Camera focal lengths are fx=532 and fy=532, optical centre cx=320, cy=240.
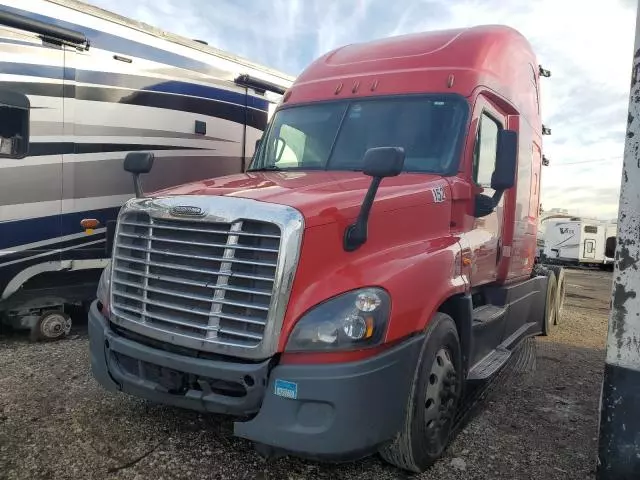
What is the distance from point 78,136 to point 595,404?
18.9 ft

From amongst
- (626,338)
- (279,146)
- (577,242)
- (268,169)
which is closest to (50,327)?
(268,169)

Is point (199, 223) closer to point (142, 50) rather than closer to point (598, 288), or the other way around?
point (142, 50)

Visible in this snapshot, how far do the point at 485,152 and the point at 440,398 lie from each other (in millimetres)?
2066

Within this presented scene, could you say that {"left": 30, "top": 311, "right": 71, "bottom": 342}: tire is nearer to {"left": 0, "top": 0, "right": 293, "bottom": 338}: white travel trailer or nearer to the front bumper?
{"left": 0, "top": 0, "right": 293, "bottom": 338}: white travel trailer

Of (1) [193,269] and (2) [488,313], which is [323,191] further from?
(2) [488,313]

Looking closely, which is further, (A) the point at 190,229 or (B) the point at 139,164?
(B) the point at 139,164

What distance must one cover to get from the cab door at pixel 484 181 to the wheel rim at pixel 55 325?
4.50 m

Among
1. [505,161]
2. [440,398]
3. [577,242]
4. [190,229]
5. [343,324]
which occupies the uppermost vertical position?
[505,161]

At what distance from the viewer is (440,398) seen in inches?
136

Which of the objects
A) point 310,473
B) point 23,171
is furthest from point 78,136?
point 310,473

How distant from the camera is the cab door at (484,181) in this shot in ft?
13.9

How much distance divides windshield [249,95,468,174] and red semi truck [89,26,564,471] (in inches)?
0.5

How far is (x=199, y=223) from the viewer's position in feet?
9.98

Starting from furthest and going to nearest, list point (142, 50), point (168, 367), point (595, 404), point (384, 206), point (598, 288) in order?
point (598, 288) → point (142, 50) → point (595, 404) → point (384, 206) → point (168, 367)
